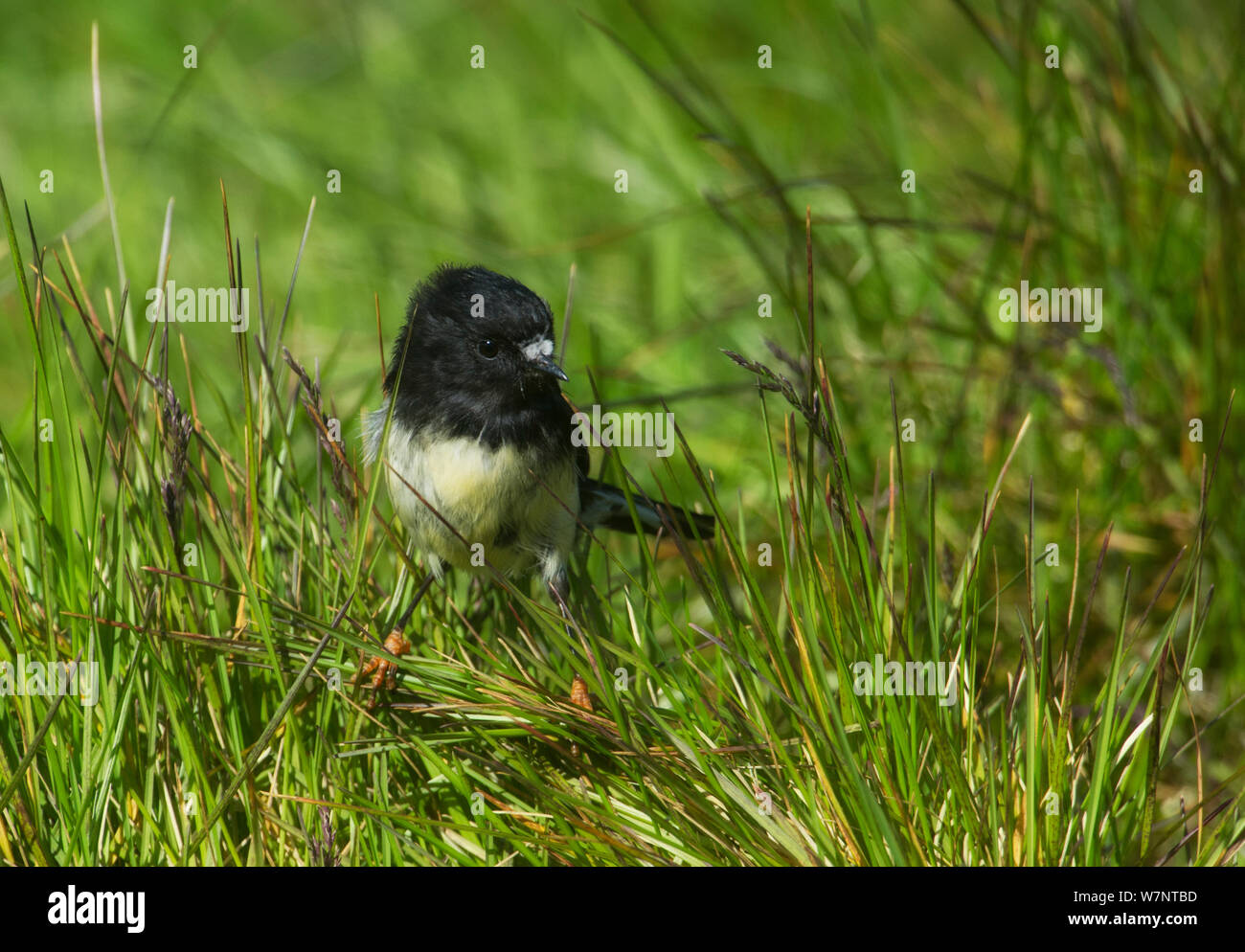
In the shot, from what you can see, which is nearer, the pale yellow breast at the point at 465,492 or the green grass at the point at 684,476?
the green grass at the point at 684,476

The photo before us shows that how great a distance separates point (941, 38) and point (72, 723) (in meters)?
5.88

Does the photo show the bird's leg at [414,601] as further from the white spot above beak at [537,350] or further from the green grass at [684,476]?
the white spot above beak at [537,350]

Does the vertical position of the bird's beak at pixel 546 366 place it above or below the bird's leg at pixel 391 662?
above

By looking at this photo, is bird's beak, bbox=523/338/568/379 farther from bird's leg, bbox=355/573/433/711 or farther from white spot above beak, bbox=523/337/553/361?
bird's leg, bbox=355/573/433/711

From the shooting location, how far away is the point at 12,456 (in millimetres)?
2291

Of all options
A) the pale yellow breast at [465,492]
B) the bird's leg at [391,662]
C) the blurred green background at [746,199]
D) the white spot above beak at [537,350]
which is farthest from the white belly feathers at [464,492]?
the blurred green background at [746,199]

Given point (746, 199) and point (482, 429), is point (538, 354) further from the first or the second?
point (746, 199)

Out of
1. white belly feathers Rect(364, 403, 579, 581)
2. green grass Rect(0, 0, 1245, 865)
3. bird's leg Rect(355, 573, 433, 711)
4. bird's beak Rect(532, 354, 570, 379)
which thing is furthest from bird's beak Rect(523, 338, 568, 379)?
bird's leg Rect(355, 573, 433, 711)

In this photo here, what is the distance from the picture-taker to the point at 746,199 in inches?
177

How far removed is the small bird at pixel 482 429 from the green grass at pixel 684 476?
145 mm

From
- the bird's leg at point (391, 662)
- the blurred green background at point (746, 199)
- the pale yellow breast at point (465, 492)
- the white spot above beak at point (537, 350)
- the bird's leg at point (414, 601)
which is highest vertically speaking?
the blurred green background at point (746, 199)

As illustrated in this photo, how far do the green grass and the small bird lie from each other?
145 mm

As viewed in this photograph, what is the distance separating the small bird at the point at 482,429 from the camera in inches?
108
